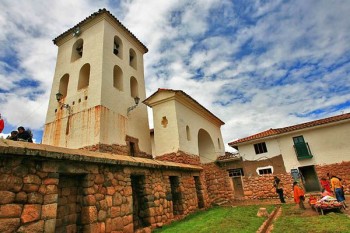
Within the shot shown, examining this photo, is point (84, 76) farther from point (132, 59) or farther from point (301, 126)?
point (301, 126)

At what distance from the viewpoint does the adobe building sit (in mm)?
3678

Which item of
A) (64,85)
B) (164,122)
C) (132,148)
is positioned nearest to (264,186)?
(164,122)

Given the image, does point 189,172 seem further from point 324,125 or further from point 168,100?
point 324,125

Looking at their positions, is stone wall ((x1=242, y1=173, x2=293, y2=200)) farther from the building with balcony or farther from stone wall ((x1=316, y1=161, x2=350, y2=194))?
stone wall ((x1=316, y1=161, x2=350, y2=194))

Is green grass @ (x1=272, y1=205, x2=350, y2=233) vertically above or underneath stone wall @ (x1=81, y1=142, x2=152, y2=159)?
underneath

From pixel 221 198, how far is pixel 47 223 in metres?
12.7

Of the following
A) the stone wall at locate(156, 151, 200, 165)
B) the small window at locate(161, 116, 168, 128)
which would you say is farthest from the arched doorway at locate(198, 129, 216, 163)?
the small window at locate(161, 116, 168, 128)

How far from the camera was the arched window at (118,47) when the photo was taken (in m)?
14.2

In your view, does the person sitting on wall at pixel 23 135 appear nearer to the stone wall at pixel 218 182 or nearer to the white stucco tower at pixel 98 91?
the white stucco tower at pixel 98 91

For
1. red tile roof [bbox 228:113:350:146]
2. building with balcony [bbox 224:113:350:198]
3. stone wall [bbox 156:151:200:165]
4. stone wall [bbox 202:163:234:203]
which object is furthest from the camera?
red tile roof [bbox 228:113:350:146]

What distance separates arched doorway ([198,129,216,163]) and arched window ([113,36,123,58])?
27.3ft

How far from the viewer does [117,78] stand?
13648 mm

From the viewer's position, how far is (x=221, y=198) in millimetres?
14469

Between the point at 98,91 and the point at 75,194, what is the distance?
24.8 feet
